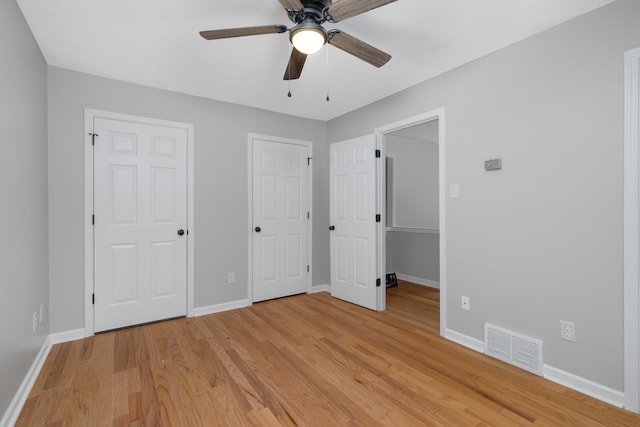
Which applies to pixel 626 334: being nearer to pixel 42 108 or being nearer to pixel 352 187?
pixel 352 187

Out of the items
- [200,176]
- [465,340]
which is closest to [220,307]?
[200,176]

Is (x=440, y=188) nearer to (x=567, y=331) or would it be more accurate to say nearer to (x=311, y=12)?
(x=567, y=331)

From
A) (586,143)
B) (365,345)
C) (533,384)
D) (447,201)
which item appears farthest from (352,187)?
(533,384)

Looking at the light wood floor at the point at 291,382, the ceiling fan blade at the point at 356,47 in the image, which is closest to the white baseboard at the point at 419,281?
the light wood floor at the point at 291,382

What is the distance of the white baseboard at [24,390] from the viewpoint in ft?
5.34

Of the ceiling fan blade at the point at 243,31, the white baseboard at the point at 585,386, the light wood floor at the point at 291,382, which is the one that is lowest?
the light wood floor at the point at 291,382

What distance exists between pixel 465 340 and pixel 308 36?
8.82ft

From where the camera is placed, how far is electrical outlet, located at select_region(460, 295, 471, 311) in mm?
2629

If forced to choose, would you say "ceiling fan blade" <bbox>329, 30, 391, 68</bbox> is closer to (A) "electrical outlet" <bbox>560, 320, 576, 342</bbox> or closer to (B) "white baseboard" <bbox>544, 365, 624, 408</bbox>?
(A) "electrical outlet" <bbox>560, 320, 576, 342</bbox>

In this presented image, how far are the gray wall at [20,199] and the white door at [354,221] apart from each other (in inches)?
116

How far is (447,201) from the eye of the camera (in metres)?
2.80

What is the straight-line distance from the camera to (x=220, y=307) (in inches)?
138

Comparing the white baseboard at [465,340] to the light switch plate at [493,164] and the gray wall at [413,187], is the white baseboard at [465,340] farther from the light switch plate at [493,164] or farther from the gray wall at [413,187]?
the gray wall at [413,187]

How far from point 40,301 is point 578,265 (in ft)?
13.1
